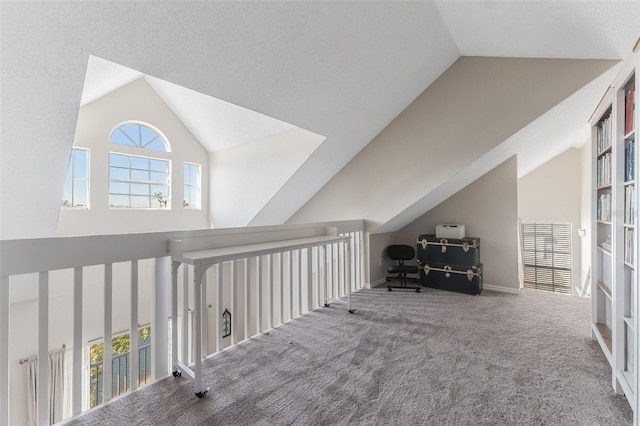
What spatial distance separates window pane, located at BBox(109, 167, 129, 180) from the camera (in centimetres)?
530

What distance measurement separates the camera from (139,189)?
5703 mm

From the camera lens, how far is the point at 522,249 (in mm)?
6676

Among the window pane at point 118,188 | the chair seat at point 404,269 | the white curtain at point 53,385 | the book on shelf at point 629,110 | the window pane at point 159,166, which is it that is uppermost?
the window pane at point 159,166

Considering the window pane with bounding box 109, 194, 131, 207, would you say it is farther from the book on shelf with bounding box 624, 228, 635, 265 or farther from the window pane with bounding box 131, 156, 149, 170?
the book on shelf with bounding box 624, 228, 635, 265

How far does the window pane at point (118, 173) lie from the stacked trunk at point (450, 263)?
5.22 meters

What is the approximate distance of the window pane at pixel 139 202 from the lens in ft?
18.5

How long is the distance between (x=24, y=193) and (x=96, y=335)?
10.2 ft

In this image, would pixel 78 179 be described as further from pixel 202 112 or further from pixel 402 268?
pixel 402 268

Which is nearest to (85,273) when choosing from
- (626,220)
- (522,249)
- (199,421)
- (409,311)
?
(199,421)

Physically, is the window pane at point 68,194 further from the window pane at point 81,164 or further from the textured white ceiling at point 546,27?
the textured white ceiling at point 546,27

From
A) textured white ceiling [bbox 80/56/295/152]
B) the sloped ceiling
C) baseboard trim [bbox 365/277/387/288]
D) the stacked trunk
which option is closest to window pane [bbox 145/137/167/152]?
textured white ceiling [bbox 80/56/295/152]

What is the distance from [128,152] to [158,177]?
698 mm

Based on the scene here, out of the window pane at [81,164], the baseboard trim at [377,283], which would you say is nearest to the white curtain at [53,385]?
the window pane at [81,164]

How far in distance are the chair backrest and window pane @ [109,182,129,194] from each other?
4.76 metres
